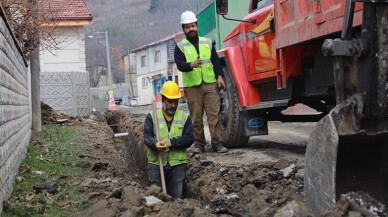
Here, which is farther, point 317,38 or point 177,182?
point 177,182

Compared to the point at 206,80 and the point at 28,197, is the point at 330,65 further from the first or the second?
the point at 28,197

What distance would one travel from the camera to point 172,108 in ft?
17.8

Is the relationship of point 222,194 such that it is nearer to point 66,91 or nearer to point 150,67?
point 66,91

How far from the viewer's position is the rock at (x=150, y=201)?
367 centimetres

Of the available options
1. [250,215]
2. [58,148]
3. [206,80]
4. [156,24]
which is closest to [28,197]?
[250,215]

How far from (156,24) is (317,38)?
76.0 m

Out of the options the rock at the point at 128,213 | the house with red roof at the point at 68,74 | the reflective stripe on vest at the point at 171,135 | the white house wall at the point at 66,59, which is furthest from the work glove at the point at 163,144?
the white house wall at the point at 66,59

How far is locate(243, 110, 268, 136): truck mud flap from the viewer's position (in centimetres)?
647

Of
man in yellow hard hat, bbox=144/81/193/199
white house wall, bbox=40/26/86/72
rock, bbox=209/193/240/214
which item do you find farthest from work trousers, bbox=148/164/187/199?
white house wall, bbox=40/26/86/72

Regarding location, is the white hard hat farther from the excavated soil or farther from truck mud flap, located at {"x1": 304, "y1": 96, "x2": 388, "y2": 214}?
truck mud flap, located at {"x1": 304, "y1": 96, "x2": 388, "y2": 214}

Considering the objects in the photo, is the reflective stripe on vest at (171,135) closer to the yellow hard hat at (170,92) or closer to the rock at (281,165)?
the yellow hard hat at (170,92)

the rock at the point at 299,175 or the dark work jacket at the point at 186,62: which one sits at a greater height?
the dark work jacket at the point at 186,62

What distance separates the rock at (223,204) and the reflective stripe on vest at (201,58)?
2.97 meters

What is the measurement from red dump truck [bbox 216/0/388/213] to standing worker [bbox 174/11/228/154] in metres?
0.69
